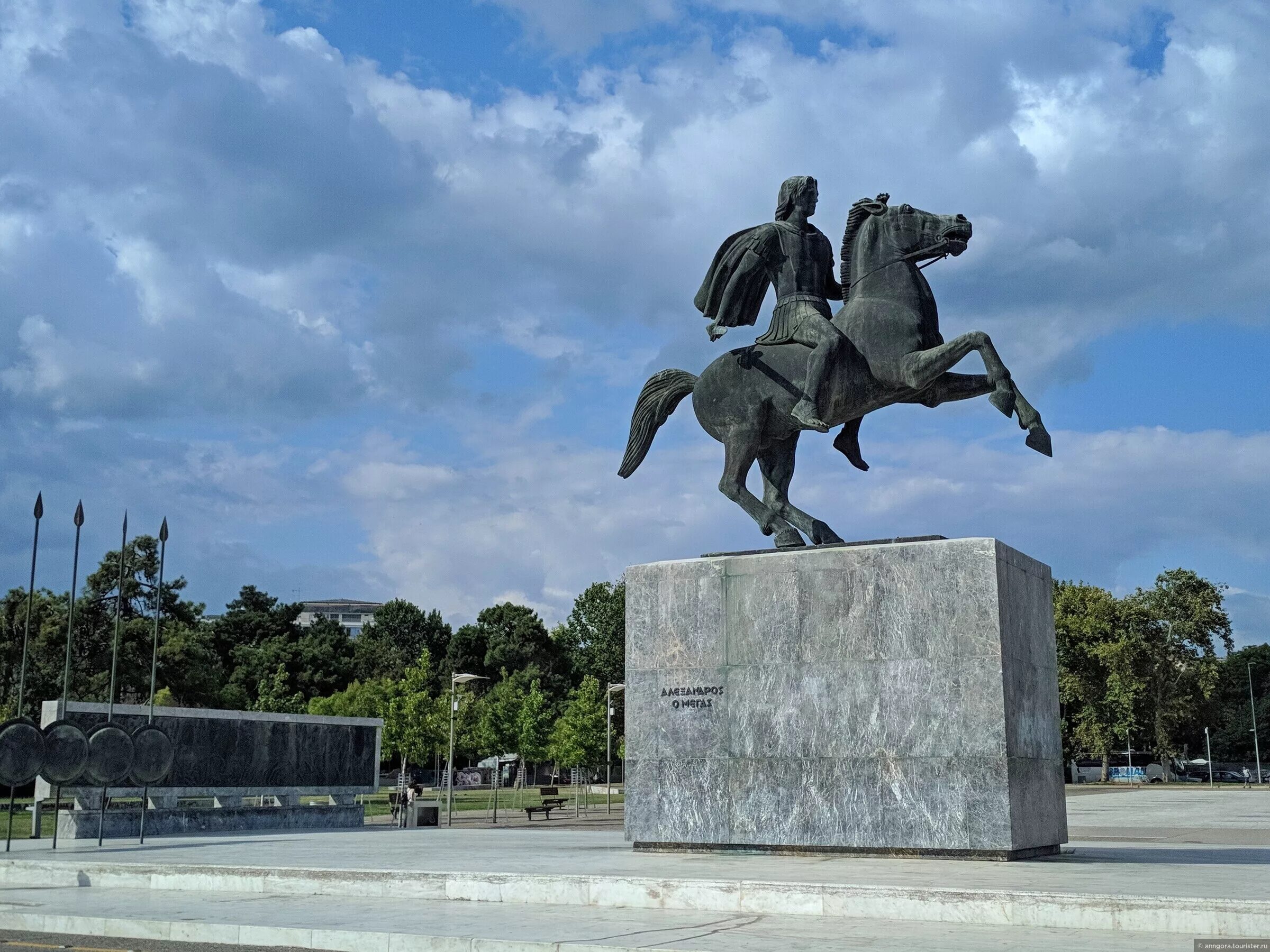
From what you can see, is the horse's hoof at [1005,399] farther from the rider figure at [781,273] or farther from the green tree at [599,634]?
the green tree at [599,634]

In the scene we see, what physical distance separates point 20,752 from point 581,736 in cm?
4387

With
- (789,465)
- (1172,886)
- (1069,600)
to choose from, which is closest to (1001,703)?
(1172,886)

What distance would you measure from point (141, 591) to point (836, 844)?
48.8 m

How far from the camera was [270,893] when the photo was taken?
11.9m

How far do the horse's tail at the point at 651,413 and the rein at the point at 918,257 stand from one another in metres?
2.91

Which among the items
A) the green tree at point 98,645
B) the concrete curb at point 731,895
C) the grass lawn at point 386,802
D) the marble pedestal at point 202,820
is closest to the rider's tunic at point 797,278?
the concrete curb at point 731,895

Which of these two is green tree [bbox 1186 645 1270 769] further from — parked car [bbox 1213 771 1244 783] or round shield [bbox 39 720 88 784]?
round shield [bbox 39 720 88 784]

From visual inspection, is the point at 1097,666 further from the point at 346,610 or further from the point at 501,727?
the point at 346,610

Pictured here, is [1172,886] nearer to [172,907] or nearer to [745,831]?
[745,831]

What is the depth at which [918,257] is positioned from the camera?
1430 cm

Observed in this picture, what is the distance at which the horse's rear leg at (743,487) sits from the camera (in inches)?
598

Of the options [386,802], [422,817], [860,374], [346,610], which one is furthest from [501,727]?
[346,610]

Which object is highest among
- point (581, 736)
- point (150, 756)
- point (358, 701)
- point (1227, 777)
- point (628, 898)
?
point (358, 701)

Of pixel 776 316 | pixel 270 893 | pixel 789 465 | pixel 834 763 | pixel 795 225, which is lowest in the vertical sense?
pixel 270 893
